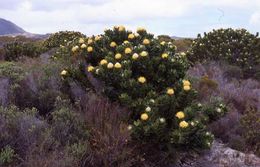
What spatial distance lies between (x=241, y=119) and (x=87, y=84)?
2.90 meters

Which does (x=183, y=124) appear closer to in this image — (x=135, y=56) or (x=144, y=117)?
(x=144, y=117)

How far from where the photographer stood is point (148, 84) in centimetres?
732

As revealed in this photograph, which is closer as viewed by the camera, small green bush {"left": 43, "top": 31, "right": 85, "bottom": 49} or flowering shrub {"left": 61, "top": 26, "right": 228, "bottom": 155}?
flowering shrub {"left": 61, "top": 26, "right": 228, "bottom": 155}

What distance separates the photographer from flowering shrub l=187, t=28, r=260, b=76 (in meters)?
15.6

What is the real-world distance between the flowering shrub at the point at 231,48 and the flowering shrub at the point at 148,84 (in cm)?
759

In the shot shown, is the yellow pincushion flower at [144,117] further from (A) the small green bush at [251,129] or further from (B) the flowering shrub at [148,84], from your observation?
(A) the small green bush at [251,129]

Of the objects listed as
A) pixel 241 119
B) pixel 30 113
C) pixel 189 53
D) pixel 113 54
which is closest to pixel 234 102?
pixel 241 119

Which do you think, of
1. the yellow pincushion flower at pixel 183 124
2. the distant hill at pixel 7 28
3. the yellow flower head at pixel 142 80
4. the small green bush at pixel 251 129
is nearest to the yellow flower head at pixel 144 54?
the yellow flower head at pixel 142 80

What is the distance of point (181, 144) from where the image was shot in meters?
6.59

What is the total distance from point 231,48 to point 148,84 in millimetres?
9100

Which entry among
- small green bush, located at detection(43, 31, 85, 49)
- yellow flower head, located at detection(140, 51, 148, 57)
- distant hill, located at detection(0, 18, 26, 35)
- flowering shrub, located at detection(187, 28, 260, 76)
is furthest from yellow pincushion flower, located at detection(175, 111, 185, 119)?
distant hill, located at detection(0, 18, 26, 35)

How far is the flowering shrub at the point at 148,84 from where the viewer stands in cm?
654

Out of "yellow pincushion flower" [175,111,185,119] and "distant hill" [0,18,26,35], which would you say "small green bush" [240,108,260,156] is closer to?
"yellow pincushion flower" [175,111,185,119]

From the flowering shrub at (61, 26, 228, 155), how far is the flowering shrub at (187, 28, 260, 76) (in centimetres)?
759
